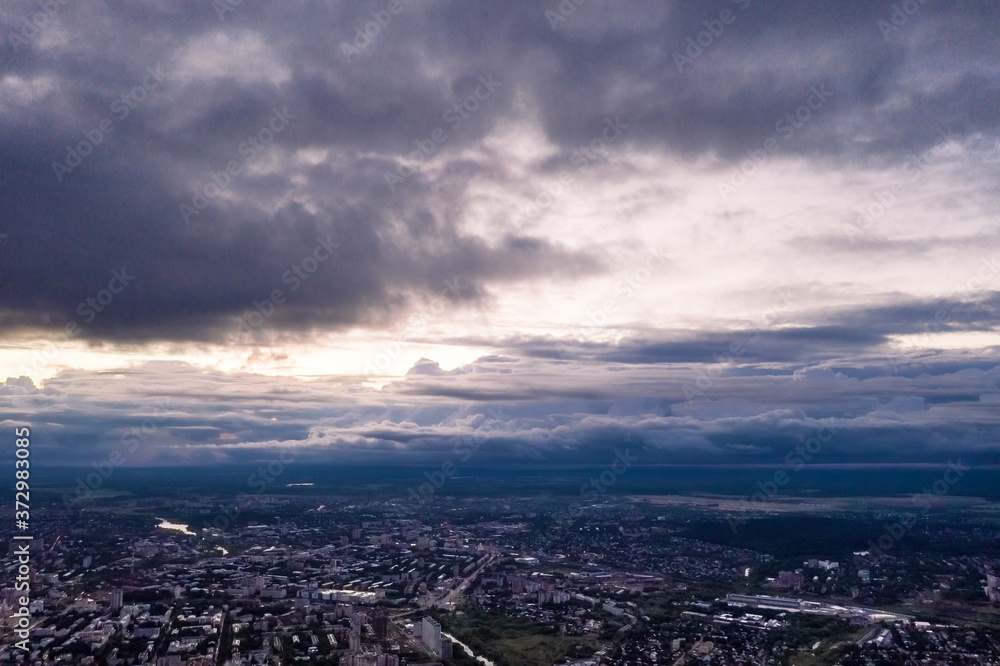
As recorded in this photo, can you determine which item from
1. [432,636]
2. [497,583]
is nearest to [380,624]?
[432,636]

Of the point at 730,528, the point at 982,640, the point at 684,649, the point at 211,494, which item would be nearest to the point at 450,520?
the point at 730,528

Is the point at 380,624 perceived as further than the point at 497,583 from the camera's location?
No

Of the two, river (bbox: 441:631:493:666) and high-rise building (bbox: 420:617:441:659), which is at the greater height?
high-rise building (bbox: 420:617:441:659)

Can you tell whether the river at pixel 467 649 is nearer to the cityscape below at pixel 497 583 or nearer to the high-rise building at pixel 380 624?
the cityscape below at pixel 497 583

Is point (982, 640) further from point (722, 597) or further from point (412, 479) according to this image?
point (412, 479)

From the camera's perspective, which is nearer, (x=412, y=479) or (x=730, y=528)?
(x=730, y=528)

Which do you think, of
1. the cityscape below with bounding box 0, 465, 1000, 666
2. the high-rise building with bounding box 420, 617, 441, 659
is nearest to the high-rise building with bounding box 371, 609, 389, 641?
the cityscape below with bounding box 0, 465, 1000, 666

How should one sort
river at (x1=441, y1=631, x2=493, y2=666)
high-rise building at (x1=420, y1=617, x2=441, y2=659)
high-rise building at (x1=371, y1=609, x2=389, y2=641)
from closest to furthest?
river at (x1=441, y1=631, x2=493, y2=666)
high-rise building at (x1=420, y1=617, x2=441, y2=659)
high-rise building at (x1=371, y1=609, x2=389, y2=641)

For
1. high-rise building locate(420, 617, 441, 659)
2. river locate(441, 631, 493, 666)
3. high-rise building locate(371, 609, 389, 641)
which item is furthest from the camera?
high-rise building locate(371, 609, 389, 641)

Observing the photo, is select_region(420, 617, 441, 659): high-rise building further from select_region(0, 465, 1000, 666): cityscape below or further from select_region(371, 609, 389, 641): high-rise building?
select_region(371, 609, 389, 641): high-rise building

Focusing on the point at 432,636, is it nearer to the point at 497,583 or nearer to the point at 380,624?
the point at 380,624

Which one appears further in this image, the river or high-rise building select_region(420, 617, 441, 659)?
high-rise building select_region(420, 617, 441, 659)
